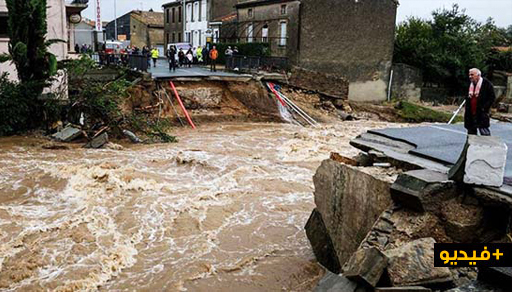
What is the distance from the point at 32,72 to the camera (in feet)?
66.1

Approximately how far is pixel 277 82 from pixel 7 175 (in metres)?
15.7

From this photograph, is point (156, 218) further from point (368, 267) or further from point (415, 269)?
point (415, 269)

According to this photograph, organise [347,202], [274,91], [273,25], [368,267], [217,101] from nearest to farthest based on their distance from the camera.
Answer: [368,267], [347,202], [217,101], [274,91], [273,25]

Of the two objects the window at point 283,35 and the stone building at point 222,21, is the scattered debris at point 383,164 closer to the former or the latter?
the window at point 283,35

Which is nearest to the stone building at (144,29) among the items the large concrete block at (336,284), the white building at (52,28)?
the white building at (52,28)

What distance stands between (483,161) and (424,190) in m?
0.77

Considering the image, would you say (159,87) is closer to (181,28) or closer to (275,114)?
(275,114)

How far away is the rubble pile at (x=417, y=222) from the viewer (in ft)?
16.5

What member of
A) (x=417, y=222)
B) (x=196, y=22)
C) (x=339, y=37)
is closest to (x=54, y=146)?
(x=417, y=222)

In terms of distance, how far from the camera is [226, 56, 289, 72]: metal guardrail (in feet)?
92.5

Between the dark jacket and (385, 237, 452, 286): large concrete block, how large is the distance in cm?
426

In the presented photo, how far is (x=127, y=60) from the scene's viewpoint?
94.2 ft

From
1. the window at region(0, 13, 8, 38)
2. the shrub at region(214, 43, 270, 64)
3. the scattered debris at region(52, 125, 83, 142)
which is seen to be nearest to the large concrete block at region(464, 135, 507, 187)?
the scattered debris at region(52, 125, 83, 142)

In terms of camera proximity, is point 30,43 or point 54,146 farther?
point 30,43
